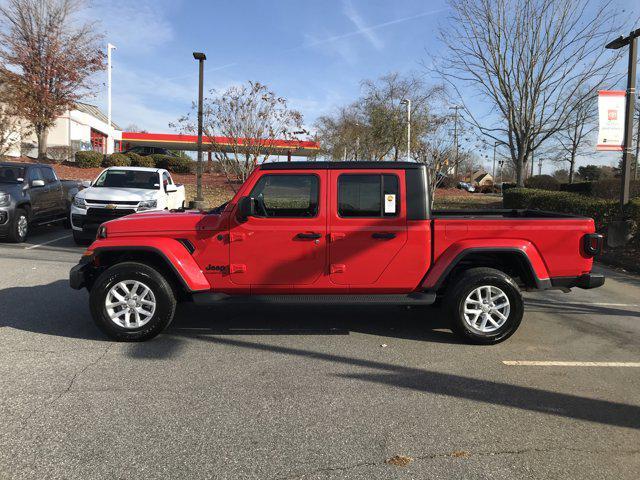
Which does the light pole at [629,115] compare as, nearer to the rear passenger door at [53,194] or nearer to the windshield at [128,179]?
the windshield at [128,179]

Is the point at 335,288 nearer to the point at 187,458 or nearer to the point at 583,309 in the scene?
the point at 187,458

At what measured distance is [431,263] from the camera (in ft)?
16.6

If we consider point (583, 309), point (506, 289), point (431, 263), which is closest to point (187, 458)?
point (431, 263)

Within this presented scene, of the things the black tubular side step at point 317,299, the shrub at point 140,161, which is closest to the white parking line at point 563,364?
the black tubular side step at point 317,299

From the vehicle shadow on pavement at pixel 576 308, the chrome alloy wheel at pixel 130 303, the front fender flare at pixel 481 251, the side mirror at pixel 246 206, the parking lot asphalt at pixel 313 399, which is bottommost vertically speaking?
the parking lot asphalt at pixel 313 399

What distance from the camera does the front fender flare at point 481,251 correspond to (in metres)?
4.94

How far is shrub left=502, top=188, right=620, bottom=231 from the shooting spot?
11.7m

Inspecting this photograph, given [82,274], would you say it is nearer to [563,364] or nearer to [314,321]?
[314,321]

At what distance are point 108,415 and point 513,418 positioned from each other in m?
2.80

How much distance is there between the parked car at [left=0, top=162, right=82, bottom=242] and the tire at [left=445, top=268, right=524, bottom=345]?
964 cm

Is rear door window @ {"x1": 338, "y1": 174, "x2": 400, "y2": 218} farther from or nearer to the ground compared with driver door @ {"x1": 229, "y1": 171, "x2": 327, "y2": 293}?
farther from the ground

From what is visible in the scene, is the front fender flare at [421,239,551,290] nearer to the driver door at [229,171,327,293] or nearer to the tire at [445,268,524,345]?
the tire at [445,268,524,345]

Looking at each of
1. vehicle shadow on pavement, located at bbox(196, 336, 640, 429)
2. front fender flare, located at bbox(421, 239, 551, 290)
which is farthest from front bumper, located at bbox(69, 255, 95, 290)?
front fender flare, located at bbox(421, 239, 551, 290)

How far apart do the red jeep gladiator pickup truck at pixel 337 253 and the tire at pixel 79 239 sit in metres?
6.27
